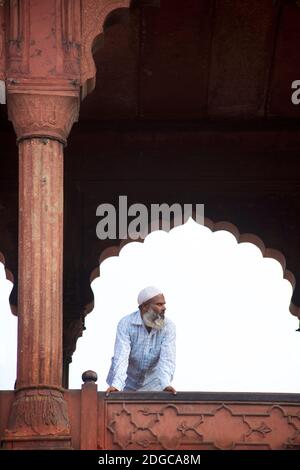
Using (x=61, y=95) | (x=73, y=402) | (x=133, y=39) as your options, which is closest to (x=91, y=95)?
(x=133, y=39)

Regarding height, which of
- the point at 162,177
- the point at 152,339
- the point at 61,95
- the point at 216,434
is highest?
the point at 162,177

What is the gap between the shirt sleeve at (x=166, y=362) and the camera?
14.0 meters

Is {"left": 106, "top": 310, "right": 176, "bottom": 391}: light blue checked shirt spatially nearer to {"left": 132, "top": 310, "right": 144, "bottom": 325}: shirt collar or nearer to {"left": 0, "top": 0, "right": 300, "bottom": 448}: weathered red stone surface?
{"left": 132, "top": 310, "right": 144, "bottom": 325}: shirt collar

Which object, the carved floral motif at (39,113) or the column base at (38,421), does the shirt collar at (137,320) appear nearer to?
the column base at (38,421)

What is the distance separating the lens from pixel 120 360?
45.6 feet

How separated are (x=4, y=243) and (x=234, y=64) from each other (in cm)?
320

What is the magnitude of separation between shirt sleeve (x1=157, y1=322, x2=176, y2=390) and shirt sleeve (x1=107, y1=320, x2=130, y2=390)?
0.95 ft

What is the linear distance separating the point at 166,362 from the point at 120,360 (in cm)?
39

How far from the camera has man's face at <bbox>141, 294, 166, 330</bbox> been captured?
14.2 m

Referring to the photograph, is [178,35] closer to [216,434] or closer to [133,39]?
[133,39]

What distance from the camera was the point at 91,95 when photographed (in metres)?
17.0

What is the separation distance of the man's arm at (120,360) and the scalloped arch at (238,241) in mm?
3817

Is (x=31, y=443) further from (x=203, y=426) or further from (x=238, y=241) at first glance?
(x=238, y=241)

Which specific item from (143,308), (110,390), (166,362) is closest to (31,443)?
(110,390)
